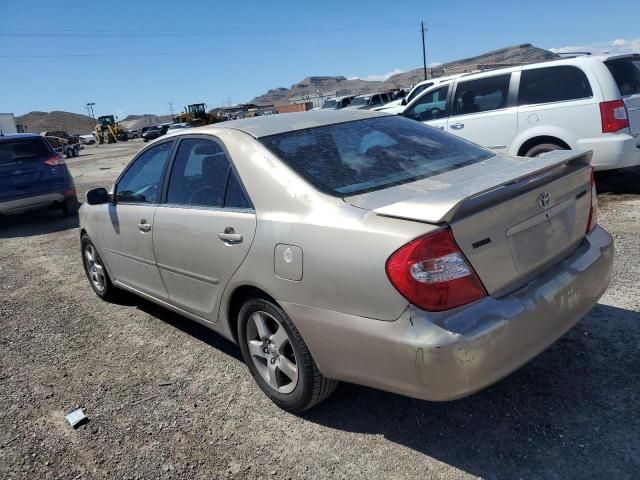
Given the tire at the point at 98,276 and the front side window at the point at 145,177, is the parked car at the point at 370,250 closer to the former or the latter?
the front side window at the point at 145,177

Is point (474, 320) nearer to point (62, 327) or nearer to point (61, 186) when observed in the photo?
point (62, 327)

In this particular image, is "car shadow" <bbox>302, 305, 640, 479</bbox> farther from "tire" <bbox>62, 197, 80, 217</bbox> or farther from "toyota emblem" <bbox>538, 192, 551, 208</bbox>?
"tire" <bbox>62, 197, 80, 217</bbox>

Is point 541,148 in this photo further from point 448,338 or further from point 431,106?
point 448,338

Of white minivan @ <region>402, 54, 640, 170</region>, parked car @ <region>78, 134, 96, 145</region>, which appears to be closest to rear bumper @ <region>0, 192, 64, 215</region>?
white minivan @ <region>402, 54, 640, 170</region>

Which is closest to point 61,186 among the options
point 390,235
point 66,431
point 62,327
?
point 62,327

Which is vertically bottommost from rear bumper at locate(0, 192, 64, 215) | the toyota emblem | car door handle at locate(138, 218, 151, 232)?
rear bumper at locate(0, 192, 64, 215)

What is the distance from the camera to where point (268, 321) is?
2.93 m

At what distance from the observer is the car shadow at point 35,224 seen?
943 cm

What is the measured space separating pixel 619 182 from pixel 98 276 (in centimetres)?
701

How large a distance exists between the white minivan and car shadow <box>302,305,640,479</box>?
373 cm

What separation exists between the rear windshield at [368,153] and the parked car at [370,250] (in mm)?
14

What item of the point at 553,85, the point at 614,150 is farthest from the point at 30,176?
the point at 614,150

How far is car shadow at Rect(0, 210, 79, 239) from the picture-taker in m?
9.43

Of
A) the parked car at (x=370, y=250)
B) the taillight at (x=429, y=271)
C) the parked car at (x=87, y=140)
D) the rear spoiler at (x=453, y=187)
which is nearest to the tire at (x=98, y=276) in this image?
the parked car at (x=370, y=250)
